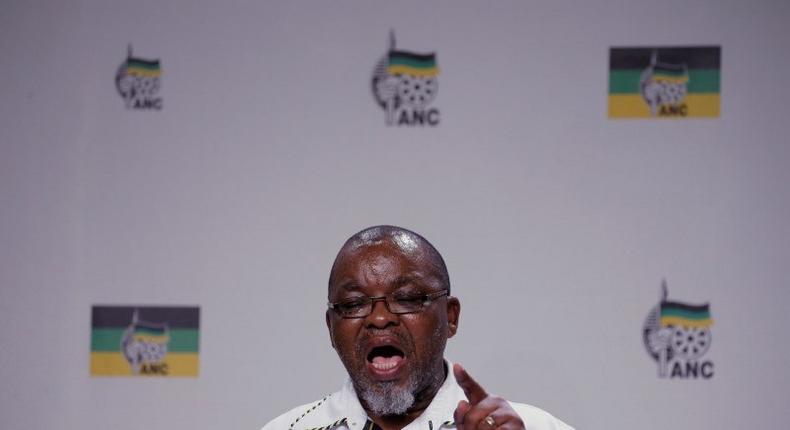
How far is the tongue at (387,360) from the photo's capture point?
2.06 m

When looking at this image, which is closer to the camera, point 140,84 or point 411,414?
point 411,414

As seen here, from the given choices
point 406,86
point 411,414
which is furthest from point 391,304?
point 406,86

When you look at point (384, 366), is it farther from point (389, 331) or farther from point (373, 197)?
point (373, 197)

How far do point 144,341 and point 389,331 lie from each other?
1.27m

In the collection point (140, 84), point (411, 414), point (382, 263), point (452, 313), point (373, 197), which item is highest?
point (140, 84)

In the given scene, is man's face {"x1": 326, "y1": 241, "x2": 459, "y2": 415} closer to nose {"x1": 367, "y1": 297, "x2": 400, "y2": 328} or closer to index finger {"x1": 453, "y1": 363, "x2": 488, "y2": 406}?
nose {"x1": 367, "y1": 297, "x2": 400, "y2": 328}

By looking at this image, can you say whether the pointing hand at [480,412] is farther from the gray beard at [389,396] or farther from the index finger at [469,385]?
the gray beard at [389,396]

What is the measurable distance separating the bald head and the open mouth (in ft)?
0.65

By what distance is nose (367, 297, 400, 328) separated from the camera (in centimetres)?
203

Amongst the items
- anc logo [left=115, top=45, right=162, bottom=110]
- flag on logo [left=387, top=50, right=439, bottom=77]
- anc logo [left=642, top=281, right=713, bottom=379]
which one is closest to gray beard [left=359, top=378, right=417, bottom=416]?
anc logo [left=642, top=281, right=713, bottom=379]

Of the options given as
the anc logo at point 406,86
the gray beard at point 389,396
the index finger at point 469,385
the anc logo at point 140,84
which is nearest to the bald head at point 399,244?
the gray beard at point 389,396

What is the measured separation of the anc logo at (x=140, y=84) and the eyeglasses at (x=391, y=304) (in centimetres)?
130

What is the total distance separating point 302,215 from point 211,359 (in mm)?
543

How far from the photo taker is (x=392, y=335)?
2033 mm
